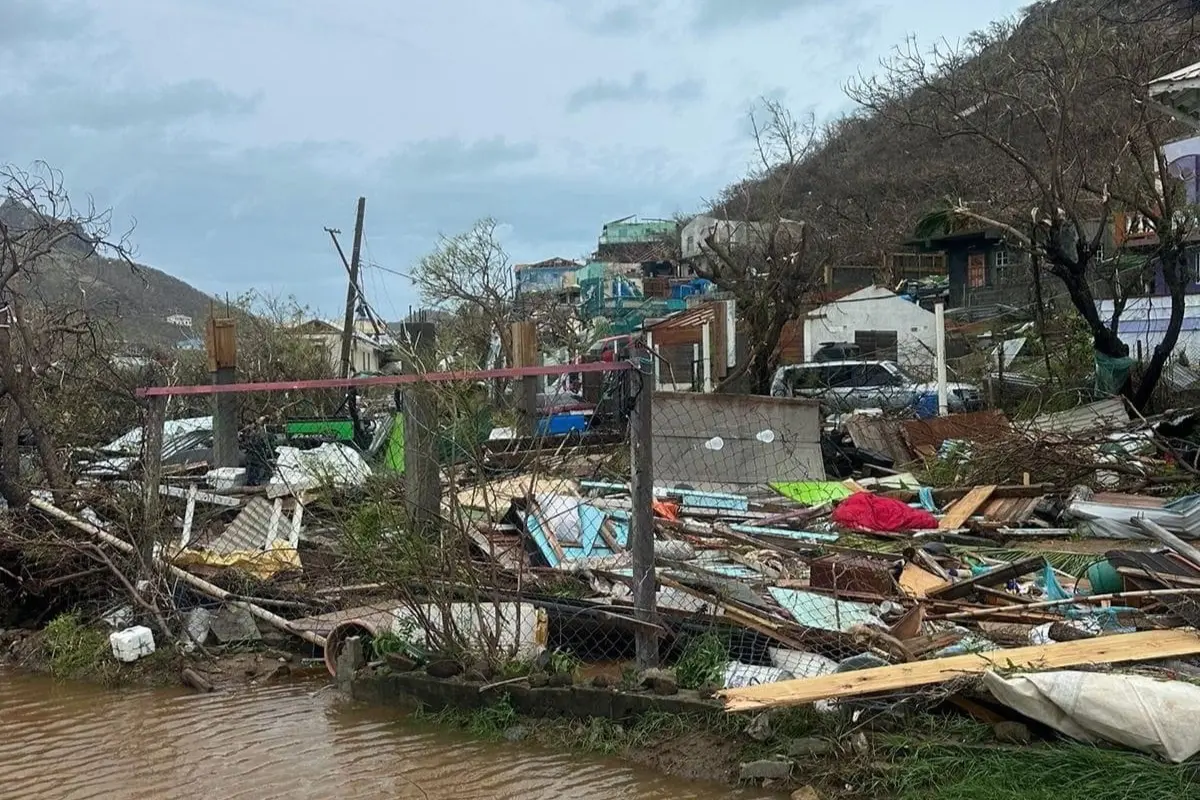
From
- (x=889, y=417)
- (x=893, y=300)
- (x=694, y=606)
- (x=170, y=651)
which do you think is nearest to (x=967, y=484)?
(x=889, y=417)

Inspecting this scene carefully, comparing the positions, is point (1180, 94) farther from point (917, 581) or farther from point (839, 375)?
point (839, 375)

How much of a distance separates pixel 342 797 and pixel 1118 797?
11.6ft

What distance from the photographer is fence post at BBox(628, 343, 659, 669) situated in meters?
5.55

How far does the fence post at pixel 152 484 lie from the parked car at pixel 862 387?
1119 cm

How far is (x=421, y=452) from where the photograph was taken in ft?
21.4

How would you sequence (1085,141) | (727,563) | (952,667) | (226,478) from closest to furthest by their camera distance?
(952,667) < (727,563) < (226,478) < (1085,141)

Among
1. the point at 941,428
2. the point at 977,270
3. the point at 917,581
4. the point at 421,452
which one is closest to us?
the point at 421,452

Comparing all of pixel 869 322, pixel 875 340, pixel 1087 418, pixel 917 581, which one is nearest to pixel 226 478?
pixel 917 581

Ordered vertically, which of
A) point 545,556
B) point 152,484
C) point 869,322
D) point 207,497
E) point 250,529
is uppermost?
point 869,322

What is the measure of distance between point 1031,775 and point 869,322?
1013 inches

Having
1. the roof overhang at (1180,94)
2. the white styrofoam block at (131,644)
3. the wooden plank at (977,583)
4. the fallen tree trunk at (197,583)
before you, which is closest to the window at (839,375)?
the roof overhang at (1180,94)

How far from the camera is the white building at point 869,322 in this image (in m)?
28.5

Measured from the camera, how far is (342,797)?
5.15 meters

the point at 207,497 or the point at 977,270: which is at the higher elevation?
the point at 977,270
